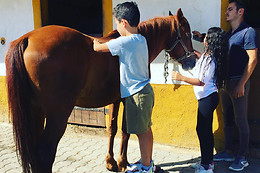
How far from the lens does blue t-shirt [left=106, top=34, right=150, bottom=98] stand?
7.48 feet

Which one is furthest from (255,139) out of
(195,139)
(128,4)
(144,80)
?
(128,4)

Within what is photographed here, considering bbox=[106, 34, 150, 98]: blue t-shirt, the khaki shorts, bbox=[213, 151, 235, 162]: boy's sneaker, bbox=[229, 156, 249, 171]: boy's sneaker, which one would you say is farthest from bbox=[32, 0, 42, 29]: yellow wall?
bbox=[229, 156, 249, 171]: boy's sneaker

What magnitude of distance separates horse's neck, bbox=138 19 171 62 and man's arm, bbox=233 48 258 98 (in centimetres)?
102

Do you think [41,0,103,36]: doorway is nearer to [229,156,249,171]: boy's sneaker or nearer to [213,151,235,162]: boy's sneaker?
[213,151,235,162]: boy's sneaker

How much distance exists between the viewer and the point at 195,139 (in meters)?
3.81

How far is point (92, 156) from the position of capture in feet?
12.1

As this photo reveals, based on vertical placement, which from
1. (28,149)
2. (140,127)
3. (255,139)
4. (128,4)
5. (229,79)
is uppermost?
(128,4)

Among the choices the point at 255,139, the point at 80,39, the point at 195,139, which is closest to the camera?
the point at 80,39

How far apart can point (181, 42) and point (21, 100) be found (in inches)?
78.2

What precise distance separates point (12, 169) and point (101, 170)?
1.16 metres

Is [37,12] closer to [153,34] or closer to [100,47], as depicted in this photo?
[153,34]

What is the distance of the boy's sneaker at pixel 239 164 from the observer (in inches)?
123

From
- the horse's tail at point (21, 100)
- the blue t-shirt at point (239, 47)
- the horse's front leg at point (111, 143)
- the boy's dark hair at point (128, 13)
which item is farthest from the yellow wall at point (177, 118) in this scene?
the horse's tail at point (21, 100)

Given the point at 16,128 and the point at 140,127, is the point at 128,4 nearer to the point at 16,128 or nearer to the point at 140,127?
the point at 140,127
